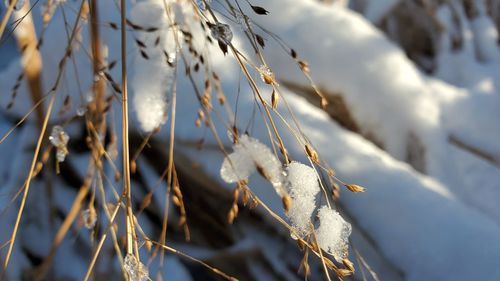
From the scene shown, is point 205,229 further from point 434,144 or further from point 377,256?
point 434,144

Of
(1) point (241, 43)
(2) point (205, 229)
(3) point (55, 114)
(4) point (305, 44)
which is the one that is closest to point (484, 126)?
(4) point (305, 44)

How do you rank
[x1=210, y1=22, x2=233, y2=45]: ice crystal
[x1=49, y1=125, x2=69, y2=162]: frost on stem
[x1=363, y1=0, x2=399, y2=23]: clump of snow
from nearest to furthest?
[x1=210, y1=22, x2=233, y2=45]: ice crystal < [x1=49, y1=125, x2=69, y2=162]: frost on stem < [x1=363, y1=0, x2=399, y2=23]: clump of snow

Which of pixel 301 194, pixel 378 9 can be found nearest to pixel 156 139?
pixel 301 194

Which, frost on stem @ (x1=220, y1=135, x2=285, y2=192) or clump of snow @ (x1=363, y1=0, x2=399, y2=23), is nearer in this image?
frost on stem @ (x1=220, y1=135, x2=285, y2=192)

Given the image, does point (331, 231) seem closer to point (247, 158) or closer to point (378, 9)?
point (247, 158)

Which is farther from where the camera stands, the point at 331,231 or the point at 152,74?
the point at 152,74

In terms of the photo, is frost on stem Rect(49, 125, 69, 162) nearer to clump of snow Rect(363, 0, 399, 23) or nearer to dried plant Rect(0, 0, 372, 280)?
dried plant Rect(0, 0, 372, 280)

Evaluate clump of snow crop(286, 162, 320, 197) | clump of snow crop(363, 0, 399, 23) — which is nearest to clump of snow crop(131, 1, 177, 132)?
clump of snow crop(286, 162, 320, 197)
